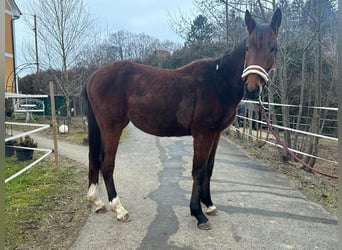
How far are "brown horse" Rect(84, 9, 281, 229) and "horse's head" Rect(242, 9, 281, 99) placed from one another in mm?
75

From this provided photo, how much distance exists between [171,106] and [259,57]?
97 cm

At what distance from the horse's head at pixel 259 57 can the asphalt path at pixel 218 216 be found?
1.27 meters

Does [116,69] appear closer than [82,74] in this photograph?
Yes

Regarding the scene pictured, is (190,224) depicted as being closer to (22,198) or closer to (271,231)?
(271,231)

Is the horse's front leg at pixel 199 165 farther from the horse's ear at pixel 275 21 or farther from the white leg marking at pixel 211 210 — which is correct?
the horse's ear at pixel 275 21

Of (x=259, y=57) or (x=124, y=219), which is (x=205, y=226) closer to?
(x=124, y=219)

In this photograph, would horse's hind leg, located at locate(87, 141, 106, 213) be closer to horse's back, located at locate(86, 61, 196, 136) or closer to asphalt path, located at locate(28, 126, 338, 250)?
asphalt path, located at locate(28, 126, 338, 250)

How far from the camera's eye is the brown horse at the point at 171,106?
2863mm

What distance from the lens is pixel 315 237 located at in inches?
104

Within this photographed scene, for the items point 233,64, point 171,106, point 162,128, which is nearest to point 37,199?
point 162,128

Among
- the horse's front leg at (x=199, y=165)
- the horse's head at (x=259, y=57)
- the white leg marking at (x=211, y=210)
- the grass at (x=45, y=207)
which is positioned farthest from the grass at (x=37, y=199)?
the horse's head at (x=259, y=57)

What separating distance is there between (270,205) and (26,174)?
3.89 metres

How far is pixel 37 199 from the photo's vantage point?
3.65 metres

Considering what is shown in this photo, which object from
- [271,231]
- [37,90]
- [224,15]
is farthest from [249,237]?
[37,90]
